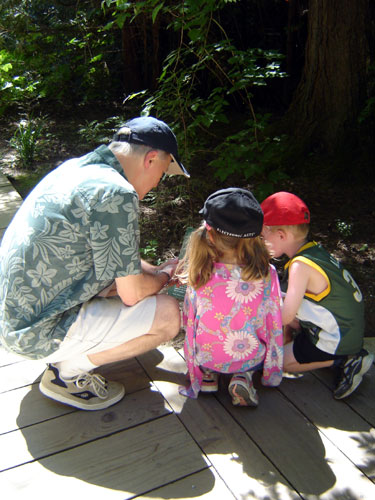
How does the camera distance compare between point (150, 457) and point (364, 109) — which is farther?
point (364, 109)

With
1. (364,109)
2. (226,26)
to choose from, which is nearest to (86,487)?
(364,109)

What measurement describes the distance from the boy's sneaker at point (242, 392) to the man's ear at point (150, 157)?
3.49 ft

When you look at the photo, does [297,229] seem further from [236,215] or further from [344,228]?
[344,228]

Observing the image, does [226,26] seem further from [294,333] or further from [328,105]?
[294,333]

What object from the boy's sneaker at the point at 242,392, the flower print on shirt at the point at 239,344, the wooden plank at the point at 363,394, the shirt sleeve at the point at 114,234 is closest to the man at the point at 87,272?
the shirt sleeve at the point at 114,234

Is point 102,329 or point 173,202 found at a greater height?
point 102,329

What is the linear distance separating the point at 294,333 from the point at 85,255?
1265 mm

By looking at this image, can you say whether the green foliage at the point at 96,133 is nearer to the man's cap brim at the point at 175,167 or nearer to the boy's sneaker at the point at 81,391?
the man's cap brim at the point at 175,167

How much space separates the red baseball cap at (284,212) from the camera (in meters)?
2.45

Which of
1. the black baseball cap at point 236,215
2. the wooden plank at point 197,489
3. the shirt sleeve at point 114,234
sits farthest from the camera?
the black baseball cap at point 236,215

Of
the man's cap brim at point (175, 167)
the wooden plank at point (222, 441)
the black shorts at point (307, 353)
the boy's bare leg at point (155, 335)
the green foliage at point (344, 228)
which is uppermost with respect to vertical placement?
the man's cap brim at point (175, 167)

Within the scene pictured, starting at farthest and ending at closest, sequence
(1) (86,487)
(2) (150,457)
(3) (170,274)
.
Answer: (3) (170,274) → (2) (150,457) → (1) (86,487)

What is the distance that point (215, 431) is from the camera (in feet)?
7.45

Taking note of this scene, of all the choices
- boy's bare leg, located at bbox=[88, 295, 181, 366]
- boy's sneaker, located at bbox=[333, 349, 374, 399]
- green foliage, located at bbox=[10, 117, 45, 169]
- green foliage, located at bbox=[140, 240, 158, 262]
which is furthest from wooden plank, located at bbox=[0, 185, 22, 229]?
boy's sneaker, located at bbox=[333, 349, 374, 399]
